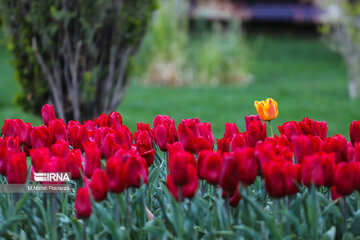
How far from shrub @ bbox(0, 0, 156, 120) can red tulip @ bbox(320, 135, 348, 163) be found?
2.43 meters

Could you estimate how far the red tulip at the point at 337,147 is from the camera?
6.38 ft

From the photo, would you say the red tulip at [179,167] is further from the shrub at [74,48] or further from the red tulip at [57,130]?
the shrub at [74,48]

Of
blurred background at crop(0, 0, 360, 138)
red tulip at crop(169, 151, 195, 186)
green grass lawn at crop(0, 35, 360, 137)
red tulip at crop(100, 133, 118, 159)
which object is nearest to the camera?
red tulip at crop(169, 151, 195, 186)

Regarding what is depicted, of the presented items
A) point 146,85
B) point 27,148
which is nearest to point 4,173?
point 27,148

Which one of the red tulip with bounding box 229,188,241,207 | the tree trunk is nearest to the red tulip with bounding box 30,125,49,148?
the red tulip with bounding box 229,188,241,207

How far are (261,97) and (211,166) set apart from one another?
7.27 meters

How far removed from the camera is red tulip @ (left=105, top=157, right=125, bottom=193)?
1.69 m

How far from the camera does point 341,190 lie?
1718 millimetres

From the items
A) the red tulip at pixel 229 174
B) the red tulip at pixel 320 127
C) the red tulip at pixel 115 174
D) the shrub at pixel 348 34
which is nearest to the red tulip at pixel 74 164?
the red tulip at pixel 115 174

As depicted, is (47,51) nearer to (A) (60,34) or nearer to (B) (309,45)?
(A) (60,34)

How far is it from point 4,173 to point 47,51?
239 centimetres

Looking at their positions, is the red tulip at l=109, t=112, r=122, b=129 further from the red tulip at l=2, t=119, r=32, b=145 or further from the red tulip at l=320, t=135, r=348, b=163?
the red tulip at l=320, t=135, r=348, b=163

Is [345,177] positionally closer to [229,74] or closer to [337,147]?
[337,147]

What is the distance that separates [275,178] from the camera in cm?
165
